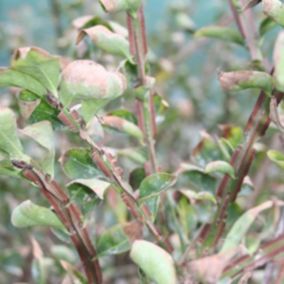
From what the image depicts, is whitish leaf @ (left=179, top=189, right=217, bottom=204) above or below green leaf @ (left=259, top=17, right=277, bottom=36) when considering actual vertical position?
below

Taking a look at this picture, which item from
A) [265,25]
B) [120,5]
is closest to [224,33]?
[265,25]

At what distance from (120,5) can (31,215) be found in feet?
0.42

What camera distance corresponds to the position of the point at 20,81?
332mm

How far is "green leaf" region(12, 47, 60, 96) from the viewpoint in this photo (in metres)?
0.32

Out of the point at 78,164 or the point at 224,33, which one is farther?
the point at 224,33

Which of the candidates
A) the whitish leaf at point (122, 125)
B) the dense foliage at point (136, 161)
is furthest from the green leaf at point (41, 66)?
the whitish leaf at point (122, 125)

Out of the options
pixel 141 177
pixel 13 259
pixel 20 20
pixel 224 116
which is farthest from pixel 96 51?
pixel 20 20

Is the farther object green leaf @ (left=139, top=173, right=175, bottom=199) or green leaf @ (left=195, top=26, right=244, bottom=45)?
green leaf @ (left=195, top=26, right=244, bottom=45)

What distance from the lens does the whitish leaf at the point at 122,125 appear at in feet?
1.42

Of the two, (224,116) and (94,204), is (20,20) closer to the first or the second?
(224,116)

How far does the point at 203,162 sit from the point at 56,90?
0.17 m

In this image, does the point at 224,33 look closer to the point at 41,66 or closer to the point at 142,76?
the point at 142,76

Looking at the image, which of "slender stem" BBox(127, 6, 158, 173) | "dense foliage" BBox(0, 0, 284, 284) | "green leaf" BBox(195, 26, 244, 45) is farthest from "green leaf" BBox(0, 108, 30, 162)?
"green leaf" BBox(195, 26, 244, 45)

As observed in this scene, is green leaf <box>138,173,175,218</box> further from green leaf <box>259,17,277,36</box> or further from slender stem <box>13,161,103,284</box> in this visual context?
green leaf <box>259,17,277,36</box>
